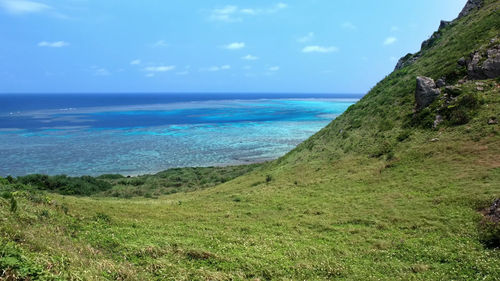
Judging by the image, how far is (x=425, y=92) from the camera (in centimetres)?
2630

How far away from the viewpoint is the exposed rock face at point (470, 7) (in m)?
40.1

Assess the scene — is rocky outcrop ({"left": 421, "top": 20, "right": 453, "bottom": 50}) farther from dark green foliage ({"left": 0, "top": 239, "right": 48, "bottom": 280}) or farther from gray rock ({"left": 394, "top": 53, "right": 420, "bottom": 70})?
dark green foliage ({"left": 0, "top": 239, "right": 48, "bottom": 280})

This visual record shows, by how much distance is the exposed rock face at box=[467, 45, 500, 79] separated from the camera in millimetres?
24422

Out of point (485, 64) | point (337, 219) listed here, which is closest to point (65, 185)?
point (337, 219)

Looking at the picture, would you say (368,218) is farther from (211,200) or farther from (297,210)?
(211,200)

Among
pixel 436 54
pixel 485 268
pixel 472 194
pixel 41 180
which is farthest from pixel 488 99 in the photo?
pixel 41 180

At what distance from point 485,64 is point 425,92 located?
461cm

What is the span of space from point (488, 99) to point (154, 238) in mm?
23847

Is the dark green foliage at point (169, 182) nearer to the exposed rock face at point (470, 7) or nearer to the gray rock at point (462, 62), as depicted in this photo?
the gray rock at point (462, 62)

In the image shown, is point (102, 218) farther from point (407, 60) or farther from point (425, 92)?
point (407, 60)

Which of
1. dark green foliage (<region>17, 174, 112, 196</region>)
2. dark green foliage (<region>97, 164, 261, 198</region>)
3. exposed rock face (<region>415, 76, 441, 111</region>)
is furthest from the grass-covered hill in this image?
dark green foliage (<region>17, 174, 112, 196</region>)

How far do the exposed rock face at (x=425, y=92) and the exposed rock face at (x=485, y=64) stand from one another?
2.80 metres

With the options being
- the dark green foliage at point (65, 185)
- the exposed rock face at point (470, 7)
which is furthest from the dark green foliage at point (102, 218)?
the exposed rock face at point (470, 7)

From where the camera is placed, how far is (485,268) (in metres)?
9.73
